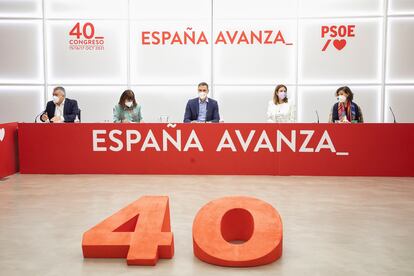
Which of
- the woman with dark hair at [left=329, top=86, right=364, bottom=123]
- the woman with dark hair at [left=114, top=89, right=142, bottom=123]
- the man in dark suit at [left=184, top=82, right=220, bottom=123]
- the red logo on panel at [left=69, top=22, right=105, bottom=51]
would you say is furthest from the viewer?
the red logo on panel at [left=69, top=22, right=105, bottom=51]

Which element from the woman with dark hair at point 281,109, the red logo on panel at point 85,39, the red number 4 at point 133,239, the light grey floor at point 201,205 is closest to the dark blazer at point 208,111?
the woman with dark hair at point 281,109

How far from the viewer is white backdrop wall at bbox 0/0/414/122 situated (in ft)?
24.1

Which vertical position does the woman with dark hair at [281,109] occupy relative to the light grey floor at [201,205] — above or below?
above

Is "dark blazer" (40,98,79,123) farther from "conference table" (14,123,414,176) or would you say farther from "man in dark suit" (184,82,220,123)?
"man in dark suit" (184,82,220,123)

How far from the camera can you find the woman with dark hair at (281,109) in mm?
6023

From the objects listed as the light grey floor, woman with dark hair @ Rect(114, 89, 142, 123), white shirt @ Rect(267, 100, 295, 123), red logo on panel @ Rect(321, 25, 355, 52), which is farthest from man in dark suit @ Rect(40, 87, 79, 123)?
red logo on panel @ Rect(321, 25, 355, 52)

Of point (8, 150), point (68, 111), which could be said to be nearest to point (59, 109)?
point (68, 111)

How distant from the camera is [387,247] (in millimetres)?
2928

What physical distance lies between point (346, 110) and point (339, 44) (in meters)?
1.89

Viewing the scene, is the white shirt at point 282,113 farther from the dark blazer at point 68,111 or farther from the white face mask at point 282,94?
the dark blazer at point 68,111

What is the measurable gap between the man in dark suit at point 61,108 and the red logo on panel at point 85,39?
5.45 feet

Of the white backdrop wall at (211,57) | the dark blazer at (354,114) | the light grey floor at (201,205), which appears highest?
the white backdrop wall at (211,57)

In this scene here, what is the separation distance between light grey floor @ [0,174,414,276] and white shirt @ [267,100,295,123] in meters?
0.91

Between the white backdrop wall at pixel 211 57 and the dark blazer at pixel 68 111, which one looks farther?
the white backdrop wall at pixel 211 57
